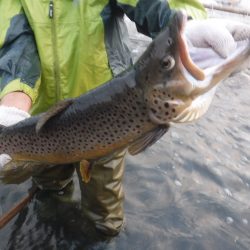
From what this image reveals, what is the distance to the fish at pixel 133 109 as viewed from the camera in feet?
5.37

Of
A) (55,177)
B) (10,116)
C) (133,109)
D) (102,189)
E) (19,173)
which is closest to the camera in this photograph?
(133,109)

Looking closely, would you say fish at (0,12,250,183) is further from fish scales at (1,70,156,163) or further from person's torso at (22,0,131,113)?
person's torso at (22,0,131,113)

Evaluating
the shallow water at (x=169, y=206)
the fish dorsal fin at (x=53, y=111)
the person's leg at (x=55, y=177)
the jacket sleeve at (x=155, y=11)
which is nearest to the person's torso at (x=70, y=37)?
the jacket sleeve at (x=155, y=11)

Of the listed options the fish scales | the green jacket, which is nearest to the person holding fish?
the green jacket

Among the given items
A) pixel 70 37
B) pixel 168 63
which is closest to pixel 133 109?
pixel 168 63

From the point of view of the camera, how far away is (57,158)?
2244 mm

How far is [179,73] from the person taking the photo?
1.63 metres

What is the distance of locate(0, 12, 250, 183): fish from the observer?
1.64 m

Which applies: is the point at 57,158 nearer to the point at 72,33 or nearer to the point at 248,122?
the point at 72,33

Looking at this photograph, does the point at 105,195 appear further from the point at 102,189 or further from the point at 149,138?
the point at 149,138

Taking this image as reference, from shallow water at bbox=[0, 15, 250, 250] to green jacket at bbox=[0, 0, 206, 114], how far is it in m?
1.30

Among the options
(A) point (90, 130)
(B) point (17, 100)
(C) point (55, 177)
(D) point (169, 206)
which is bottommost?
(D) point (169, 206)

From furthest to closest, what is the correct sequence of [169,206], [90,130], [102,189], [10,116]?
1. [169,206]
2. [102,189]
3. [10,116]
4. [90,130]

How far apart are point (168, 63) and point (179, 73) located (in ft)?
0.20
